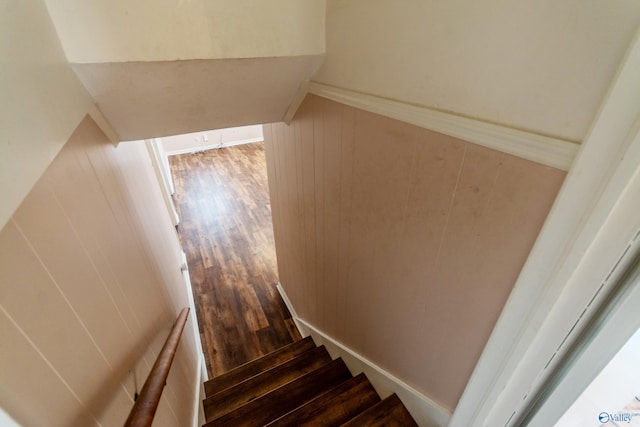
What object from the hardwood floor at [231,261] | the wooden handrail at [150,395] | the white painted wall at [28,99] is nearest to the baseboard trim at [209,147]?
the hardwood floor at [231,261]

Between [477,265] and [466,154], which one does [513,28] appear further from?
[477,265]

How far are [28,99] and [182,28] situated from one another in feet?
1.73

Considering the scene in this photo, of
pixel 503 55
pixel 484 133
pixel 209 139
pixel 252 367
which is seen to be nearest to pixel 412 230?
pixel 484 133

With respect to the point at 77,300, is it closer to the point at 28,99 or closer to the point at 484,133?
the point at 28,99

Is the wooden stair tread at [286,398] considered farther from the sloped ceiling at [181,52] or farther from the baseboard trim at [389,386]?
the sloped ceiling at [181,52]

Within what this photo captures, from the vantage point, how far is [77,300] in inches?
26.8

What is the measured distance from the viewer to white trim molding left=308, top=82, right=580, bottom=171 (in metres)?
0.59

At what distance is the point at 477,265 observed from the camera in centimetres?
84

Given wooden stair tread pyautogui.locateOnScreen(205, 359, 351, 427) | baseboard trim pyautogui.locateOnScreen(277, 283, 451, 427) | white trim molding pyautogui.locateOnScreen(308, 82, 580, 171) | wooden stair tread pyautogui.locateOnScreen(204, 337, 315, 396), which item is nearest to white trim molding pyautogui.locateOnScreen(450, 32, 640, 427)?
white trim molding pyautogui.locateOnScreen(308, 82, 580, 171)

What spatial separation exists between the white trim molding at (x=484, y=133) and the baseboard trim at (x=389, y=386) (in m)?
1.08

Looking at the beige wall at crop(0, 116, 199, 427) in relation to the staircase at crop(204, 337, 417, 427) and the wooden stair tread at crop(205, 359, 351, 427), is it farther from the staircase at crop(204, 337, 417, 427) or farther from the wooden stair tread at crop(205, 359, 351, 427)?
the staircase at crop(204, 337, 417, 427)

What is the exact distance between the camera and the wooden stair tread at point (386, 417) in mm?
1386

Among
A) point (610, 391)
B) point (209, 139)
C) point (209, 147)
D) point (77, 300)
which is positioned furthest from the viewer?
point (209, 147)

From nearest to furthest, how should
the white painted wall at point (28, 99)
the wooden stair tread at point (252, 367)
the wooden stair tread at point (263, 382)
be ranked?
the white painted wall at point (28, 99), the wooden stair tread at point (263, 382), the wooden stair tread at point (252, 367)
